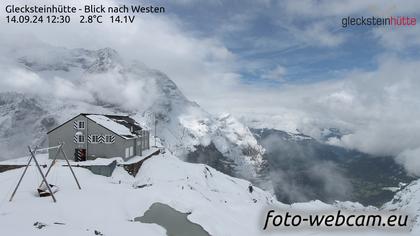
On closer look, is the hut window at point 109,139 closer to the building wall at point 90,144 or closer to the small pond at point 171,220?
the building wall at point 90,144

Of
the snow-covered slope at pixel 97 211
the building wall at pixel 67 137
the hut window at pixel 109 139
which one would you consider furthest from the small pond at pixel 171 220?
the building wall at pixel 67 137

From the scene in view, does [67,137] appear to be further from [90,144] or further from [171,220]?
[171,220]

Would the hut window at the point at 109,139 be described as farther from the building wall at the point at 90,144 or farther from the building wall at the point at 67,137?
the building wall at the point at 67,137

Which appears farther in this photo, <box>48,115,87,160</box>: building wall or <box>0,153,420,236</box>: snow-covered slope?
<box>48,115,87,160</box>: building wall

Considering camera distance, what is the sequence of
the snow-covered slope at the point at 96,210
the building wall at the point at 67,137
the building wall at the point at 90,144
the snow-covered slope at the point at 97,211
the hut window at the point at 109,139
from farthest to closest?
1. the building wall at the point at 67,137
2. the hut window at the point at 109,139
3. the building wall at the point at 90,144
4. the snow-covered slope at the point at 96,210
5. the snow-covered slope at the point at 97,211

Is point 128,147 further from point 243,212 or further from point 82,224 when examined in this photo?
point 82,224

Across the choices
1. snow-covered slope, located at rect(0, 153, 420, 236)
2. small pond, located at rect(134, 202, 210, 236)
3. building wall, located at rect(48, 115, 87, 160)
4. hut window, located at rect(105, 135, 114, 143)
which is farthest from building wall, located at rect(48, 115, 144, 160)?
small pond, located at rect(134, 202, 210, 236)

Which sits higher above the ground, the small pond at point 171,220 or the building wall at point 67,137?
the building wall at point 67,137

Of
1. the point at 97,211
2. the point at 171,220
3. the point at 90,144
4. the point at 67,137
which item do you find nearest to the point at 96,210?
the point at 97,211

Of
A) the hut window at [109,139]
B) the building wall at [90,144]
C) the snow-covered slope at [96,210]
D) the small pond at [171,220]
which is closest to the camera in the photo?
the snow-covered slope at [96,210]

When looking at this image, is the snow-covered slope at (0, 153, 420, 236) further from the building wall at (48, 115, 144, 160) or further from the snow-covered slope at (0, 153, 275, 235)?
the building wall at (48, 115, 144, 160)

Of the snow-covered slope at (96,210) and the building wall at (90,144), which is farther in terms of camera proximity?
the building wall at (90,144)

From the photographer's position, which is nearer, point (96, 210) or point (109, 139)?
point (96, 210)

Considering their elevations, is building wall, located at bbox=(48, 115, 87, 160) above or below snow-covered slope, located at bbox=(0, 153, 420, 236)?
above
